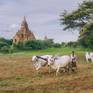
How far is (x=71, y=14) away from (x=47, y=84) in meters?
23.2

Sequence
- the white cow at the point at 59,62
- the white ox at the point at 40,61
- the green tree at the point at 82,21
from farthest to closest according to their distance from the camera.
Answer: the green tree at the point at 82,21 → the white ox at the point at 40,61 → the white cow at the point at 59,62

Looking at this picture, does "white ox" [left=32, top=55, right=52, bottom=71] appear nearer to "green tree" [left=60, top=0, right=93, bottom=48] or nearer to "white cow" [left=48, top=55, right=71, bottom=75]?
"white cow" [left=48, top=55, right=71, bottom=75]

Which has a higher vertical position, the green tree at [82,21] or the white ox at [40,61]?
the green tree at [82,21]

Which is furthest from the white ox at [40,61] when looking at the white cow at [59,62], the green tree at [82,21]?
the green tree at [82,21]

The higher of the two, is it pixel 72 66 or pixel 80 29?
pixel 80 29

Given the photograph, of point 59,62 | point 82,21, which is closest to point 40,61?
point 59,62

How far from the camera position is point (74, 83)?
1416 cm

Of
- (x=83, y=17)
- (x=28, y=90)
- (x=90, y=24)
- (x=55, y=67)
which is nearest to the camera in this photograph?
(x=28, y=90)

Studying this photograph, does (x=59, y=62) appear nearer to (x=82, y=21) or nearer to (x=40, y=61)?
(x=40, y=61)

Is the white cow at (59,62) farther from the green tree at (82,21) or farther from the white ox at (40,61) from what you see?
the green tree at (82,21)

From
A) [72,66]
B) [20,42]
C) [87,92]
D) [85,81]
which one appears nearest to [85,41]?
[72,66]

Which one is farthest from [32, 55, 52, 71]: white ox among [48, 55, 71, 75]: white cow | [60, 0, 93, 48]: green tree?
[60, 0, 93, 48]: green tree

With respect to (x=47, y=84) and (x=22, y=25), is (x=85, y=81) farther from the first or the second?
(x=22, y=25)

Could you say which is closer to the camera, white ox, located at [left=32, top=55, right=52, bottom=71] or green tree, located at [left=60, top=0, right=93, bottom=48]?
white ox, located at [left=32, top=55, right=52, bottom=71]
